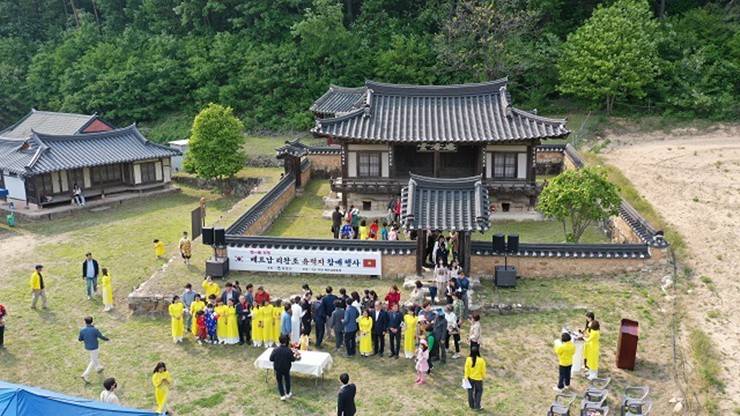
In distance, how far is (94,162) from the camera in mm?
34094

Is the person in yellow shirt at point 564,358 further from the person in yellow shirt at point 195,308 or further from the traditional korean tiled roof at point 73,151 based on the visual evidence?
the traditional korean tiled roof at point 73,151

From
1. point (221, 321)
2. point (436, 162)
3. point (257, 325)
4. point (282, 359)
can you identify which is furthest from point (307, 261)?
point (436, 162)

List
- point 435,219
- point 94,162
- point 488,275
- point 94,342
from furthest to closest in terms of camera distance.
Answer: point 94,162
point 488,275
point 435,219
point 94,342

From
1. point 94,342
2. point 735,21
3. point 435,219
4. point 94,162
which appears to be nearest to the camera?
point 94,342

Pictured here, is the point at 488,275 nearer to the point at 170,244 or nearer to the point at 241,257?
the point at 241,257

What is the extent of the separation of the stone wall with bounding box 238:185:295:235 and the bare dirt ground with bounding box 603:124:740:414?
15267 mm

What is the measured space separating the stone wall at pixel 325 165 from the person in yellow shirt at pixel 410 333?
2277cm

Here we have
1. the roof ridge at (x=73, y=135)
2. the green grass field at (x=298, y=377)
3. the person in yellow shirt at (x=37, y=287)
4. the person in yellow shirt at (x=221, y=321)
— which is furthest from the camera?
the roof ridge at (x=73, y=135)

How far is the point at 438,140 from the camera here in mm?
28109

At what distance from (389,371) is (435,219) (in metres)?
5.12

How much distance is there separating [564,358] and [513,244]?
21.1 feet

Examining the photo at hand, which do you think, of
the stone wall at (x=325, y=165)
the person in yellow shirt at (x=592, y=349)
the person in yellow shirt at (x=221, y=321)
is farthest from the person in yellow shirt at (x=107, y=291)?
the stone wall at (x=325, y=165)

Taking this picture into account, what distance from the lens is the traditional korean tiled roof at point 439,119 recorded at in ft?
92.8

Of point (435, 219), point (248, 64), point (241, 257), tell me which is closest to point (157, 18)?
point (248, 64)
